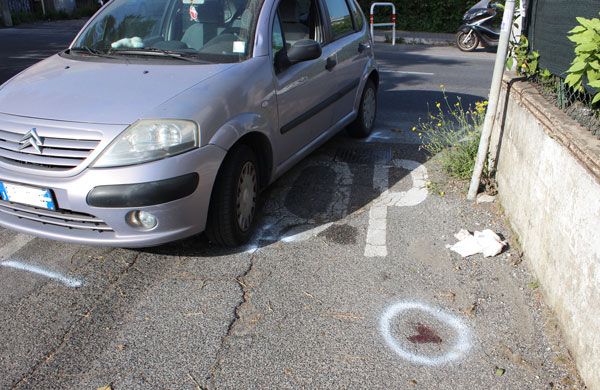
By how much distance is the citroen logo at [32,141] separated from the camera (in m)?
3.04

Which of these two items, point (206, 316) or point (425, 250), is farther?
point (425, 250)

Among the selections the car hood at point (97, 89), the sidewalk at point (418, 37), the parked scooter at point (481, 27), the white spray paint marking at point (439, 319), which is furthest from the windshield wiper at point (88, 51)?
the sidewalk at point (418, 37)

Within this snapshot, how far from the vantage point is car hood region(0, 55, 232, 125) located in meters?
3.11

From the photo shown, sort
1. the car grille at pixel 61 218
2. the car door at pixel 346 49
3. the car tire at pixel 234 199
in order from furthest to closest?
the car door at pixel 346 49, the car tire at pixel 234 199, the car grille at pixel 61 218

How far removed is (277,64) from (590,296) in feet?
8.48

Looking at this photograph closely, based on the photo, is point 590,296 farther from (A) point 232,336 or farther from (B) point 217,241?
(B) point 217,241

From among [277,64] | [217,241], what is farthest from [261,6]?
[217,241]

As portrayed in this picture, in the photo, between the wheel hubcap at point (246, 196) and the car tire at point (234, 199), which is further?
the wheel hubcap at point (246, 196)

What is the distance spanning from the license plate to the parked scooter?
1208cm

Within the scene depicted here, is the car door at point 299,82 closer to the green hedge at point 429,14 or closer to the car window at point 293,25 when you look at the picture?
the car window at point 293,25

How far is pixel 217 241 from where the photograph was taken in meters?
3.57

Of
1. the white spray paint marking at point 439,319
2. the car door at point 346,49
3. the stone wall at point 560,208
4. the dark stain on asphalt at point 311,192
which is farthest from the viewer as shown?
the car door at point 346,49

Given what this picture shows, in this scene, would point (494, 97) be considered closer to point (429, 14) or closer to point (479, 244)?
point (479, 244)

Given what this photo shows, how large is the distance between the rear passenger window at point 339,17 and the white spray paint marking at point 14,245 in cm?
322
